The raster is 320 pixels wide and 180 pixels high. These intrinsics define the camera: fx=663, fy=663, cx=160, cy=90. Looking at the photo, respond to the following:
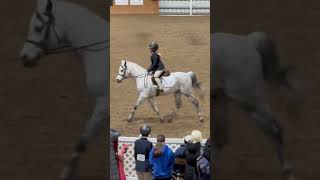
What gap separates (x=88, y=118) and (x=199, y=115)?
9.12 m

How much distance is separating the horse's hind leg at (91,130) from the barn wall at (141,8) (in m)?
16.8

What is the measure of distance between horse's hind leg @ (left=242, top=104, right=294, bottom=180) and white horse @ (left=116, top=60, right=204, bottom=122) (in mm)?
8538

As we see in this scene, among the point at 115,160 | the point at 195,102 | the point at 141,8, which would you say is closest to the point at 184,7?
the point at 141,8

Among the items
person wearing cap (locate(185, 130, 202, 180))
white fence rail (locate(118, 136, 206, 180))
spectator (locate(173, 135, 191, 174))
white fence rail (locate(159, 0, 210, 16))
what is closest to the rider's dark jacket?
white fence rail (locate(118, 136, 206, 180))

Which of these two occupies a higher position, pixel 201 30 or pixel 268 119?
pixel 201 30

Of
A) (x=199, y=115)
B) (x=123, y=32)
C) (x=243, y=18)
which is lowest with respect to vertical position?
(x=199, y=115)

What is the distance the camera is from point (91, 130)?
363 cm

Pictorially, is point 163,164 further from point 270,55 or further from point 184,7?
point 184,7

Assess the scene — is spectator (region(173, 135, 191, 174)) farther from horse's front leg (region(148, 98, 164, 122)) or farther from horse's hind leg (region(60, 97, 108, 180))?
horse's front leg (region(148, 98, 164, 122))

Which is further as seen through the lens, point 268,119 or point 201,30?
point 201,30

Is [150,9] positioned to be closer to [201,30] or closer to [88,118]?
[201,30]

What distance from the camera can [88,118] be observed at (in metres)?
3.63

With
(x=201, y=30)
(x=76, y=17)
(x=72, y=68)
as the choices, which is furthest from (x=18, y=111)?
(x=201, y=30)

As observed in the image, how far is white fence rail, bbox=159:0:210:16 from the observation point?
19250mm
